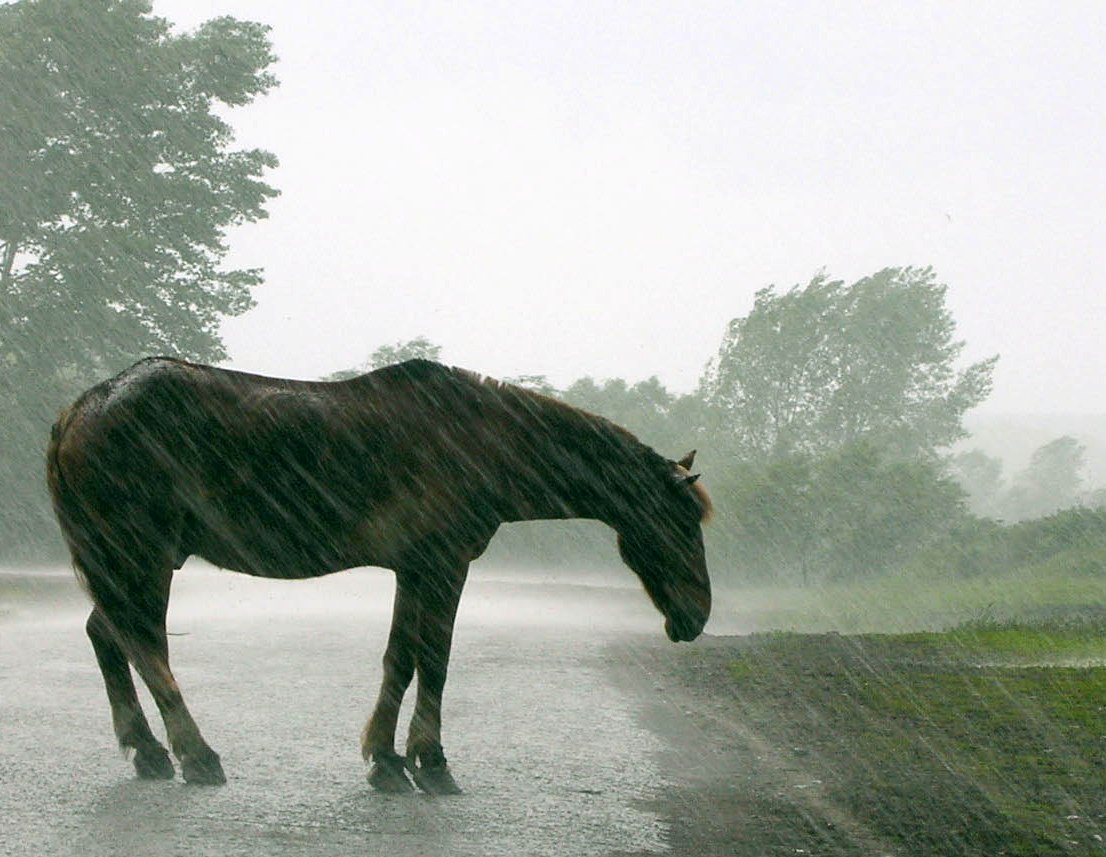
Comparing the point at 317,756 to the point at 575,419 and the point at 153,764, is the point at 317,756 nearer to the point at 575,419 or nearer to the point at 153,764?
the point at 153,764

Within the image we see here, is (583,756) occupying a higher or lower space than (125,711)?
lower

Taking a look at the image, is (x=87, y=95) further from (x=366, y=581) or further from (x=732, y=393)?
(x=732, y=393)

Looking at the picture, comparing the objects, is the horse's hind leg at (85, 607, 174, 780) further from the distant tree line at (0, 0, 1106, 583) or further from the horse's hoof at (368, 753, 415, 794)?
the distant tree line at (0, 0, 1106, 583)

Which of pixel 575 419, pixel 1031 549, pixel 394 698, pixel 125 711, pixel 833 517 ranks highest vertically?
pixel 833 517

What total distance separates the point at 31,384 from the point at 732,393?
47.3m

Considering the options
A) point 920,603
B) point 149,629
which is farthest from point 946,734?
point 920,603

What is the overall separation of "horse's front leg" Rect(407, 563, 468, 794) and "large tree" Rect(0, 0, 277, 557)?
36.8 m

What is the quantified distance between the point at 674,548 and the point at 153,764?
2.97 meters

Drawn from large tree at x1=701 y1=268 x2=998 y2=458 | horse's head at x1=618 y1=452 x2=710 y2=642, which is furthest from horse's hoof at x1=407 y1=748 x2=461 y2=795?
large tree at x1=701 y1=268 x2=998 y2=458

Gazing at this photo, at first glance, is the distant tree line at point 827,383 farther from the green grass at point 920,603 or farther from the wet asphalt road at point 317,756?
the wet asphalt road at point 317,756

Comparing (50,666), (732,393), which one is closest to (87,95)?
(50,666)

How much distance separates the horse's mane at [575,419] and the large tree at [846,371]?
234 ft

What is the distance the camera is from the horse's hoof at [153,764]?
263 inches

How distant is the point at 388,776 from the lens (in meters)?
6.76
